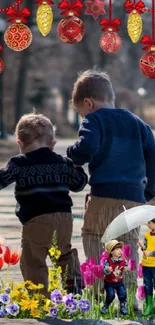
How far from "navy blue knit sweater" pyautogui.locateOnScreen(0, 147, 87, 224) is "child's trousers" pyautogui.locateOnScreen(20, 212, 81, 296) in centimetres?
5

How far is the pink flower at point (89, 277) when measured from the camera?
6.97m

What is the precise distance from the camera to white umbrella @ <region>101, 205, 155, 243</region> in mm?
6797

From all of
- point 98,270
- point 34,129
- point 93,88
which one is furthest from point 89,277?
point 93,88

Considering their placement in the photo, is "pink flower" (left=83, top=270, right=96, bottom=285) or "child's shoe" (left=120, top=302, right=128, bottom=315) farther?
"pink flower" (left=83, top=270, right=96, bottom=285)

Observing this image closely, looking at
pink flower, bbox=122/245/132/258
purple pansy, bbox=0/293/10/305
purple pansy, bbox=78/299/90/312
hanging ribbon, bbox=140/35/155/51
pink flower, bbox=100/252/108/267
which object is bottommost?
purple pansy, bbox=78/299/90/312

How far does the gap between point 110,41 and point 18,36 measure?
655 millimetres

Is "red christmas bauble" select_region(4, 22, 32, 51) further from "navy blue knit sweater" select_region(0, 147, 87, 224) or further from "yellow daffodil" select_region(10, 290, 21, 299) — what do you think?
"yellow daffodil" select_region(10, 290, 21, 299)

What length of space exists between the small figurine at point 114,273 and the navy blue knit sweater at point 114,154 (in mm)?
530

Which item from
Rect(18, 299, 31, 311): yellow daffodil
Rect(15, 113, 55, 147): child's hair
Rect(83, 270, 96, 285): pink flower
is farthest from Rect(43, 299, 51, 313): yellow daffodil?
Rect(15, 113, 55, 147): child's hair

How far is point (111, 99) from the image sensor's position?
738cm

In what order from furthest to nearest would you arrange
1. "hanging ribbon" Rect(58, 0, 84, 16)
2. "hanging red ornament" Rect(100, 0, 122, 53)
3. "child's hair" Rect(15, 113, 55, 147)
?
"hanging red ornament" Rect(100, 0, 122, 53), "hanging ribbon" Rect(58, 0, 84, 16), "child's hair" Rect(15, 113, 55, 147)

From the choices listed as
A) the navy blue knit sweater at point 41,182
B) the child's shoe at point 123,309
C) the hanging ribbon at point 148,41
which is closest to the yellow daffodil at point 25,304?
the child's shoe at point 123,309

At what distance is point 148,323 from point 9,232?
18.0 ft

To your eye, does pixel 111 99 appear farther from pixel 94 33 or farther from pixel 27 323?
pixel 94 33
